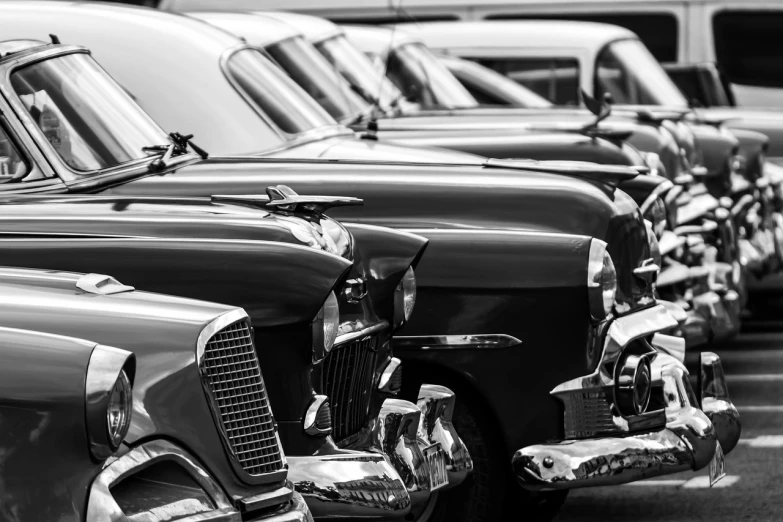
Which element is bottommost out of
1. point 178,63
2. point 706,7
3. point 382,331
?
point 706,7

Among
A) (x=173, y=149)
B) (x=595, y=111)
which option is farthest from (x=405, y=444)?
(x=595, y=111)

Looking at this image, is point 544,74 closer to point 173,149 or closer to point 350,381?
point 173,149

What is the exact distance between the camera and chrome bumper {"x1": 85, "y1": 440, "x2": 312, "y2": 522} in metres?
3.14

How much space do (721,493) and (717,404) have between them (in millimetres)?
774

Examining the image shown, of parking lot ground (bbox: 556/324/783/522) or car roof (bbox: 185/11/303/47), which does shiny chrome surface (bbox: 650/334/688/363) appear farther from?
car roof (bbox: 185/11/303/47)

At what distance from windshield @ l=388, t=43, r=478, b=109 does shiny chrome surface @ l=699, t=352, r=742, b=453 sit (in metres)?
4.87

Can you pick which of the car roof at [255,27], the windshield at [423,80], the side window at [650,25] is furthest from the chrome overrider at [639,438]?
the side window at [650,25]

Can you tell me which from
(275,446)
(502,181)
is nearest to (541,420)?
(502,181)

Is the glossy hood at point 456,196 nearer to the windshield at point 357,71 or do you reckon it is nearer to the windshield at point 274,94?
the windshield at point 274,94

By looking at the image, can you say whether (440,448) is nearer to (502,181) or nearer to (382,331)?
(382,331)

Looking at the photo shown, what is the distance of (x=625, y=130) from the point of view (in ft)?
32.3

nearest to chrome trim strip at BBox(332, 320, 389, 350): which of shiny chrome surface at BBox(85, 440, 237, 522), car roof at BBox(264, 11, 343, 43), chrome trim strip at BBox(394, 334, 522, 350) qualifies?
chrome trim strip at BBox(394, 334, 522, 350)

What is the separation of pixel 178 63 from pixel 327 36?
3.27 m

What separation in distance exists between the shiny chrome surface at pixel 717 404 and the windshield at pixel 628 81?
6.83 meters
